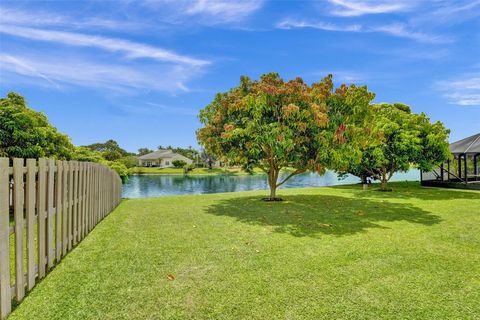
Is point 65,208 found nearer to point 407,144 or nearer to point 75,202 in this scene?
point 75,202

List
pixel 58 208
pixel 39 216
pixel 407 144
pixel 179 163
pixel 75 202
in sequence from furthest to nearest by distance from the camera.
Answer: pixel 179 163, pixel 407 144, pixel 75 202, pixel 58 208, pixel 39 216

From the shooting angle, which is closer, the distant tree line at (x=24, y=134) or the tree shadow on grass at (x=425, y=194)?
the distant tree line at (x=24, y=134)

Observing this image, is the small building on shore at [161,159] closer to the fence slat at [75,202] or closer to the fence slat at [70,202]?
the fence slat at [75,202]

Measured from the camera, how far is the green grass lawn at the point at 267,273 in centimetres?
285

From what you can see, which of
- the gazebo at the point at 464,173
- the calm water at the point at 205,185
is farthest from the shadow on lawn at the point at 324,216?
the calm water at the point at 205,185

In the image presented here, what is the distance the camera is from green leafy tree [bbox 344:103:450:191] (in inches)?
562

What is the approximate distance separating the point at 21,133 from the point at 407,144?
1600 centimetres

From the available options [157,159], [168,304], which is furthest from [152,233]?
[157,159]

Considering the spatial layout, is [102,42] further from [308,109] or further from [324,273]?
[324,273]

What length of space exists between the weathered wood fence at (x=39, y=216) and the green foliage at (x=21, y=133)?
374 cm

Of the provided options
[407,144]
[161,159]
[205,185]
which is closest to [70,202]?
[407,144]

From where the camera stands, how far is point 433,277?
3.64m

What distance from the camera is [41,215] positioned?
3.61 metres

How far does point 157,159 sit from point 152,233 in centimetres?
6814
